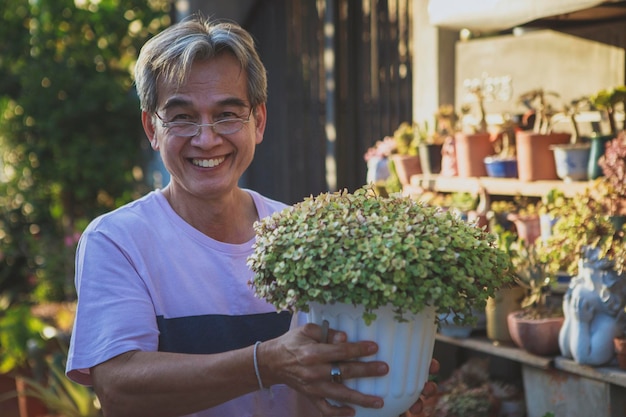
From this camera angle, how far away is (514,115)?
3.48 metres

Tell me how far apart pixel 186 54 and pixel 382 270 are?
711 mm

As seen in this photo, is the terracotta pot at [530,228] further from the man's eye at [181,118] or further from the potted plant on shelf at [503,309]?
the man's eye at [181,118]

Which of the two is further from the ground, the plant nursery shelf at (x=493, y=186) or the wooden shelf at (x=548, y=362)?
the plant nursery shelf at (x=493, y=186)

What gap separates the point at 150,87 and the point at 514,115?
209cm

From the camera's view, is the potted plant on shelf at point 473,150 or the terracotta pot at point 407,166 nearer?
the potted plant on shelf at point 473,150

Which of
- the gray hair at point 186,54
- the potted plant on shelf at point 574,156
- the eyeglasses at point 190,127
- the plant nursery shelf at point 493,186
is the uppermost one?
the gray hair at point 186,54

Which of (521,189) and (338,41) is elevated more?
(338,41)

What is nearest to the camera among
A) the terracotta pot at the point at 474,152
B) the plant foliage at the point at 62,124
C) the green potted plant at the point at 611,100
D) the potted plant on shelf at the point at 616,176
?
the potted plant on shelf at the point at 616,176

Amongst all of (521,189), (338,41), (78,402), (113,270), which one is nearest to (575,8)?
(521,189)

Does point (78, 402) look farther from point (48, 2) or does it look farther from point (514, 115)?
point (48, 2)

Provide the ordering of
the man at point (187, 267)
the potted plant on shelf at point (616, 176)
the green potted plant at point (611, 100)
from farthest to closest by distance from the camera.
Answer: the green potted plant at point (611, 100) → the potted plant on shelf at point (616, 176) → the man at point (187, 267)

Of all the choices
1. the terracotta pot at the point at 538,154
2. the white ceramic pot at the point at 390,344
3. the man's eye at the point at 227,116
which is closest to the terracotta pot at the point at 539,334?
the terracotta pot at the point at 538,154

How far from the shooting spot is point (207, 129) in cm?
177

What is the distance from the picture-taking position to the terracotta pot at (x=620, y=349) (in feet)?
8.04
